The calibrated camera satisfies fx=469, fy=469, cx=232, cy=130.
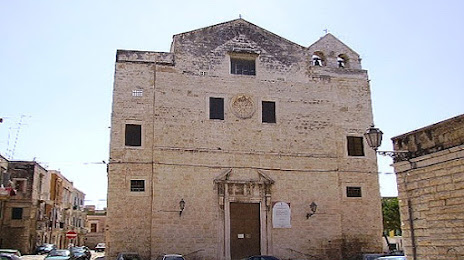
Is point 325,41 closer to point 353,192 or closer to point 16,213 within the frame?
point 353,192

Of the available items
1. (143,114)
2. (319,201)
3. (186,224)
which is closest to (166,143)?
(143,114)

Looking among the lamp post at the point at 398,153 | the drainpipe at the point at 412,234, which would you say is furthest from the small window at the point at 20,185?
the drainpipe at the point at 412,234

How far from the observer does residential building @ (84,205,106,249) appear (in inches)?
2470

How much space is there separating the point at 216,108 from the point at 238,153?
7.63 feet

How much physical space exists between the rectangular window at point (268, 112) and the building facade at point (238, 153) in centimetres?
5

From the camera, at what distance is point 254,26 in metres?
23.2

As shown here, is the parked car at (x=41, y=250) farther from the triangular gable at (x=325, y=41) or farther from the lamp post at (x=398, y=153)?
the lamp post at (x=398, y=153)

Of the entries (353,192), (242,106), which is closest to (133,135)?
(242,106)

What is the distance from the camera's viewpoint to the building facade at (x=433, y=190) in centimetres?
895

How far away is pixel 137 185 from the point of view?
19.9m

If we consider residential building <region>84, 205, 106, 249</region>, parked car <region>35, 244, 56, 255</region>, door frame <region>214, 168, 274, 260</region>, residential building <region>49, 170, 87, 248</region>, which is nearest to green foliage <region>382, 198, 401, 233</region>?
door frame <region>214, 168, 274, 260</region>

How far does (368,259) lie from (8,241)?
3097 centimetres

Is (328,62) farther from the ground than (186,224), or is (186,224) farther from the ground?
(328,62)

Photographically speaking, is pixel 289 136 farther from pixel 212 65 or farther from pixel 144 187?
pixel 144 187
